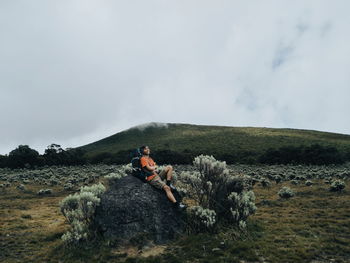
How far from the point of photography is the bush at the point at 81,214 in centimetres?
918

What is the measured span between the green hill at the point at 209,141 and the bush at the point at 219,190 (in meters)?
45.5

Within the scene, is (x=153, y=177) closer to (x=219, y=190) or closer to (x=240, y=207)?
(x=219, y=190)

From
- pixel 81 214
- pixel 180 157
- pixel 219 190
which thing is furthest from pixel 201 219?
pixel 180 157

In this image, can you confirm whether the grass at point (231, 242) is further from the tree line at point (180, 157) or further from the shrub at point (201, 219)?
the tree line at point (180, 157)

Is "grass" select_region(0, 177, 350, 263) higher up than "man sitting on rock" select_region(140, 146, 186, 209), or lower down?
lower down

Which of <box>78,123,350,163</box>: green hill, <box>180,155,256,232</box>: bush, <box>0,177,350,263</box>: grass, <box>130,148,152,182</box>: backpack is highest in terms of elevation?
<box>78,123,350,163</box>: green hill

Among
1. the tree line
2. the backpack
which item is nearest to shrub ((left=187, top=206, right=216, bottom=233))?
the backpack

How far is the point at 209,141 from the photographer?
285 ft

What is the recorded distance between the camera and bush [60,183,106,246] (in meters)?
9.18

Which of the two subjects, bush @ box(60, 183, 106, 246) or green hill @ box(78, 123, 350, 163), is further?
green hill @ box(78, 123, 350, 163)

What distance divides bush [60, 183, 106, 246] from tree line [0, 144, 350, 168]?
121ft

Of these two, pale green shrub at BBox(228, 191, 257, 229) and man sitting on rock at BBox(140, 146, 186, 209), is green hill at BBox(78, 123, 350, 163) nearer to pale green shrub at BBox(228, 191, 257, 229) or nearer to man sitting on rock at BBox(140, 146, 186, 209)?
pale green shrub at BBox(228, 191, 257, 229)

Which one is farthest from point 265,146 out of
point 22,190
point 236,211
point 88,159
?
point 236,211

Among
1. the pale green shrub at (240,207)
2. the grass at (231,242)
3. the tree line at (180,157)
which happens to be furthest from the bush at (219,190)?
the tree line at (180,157)
